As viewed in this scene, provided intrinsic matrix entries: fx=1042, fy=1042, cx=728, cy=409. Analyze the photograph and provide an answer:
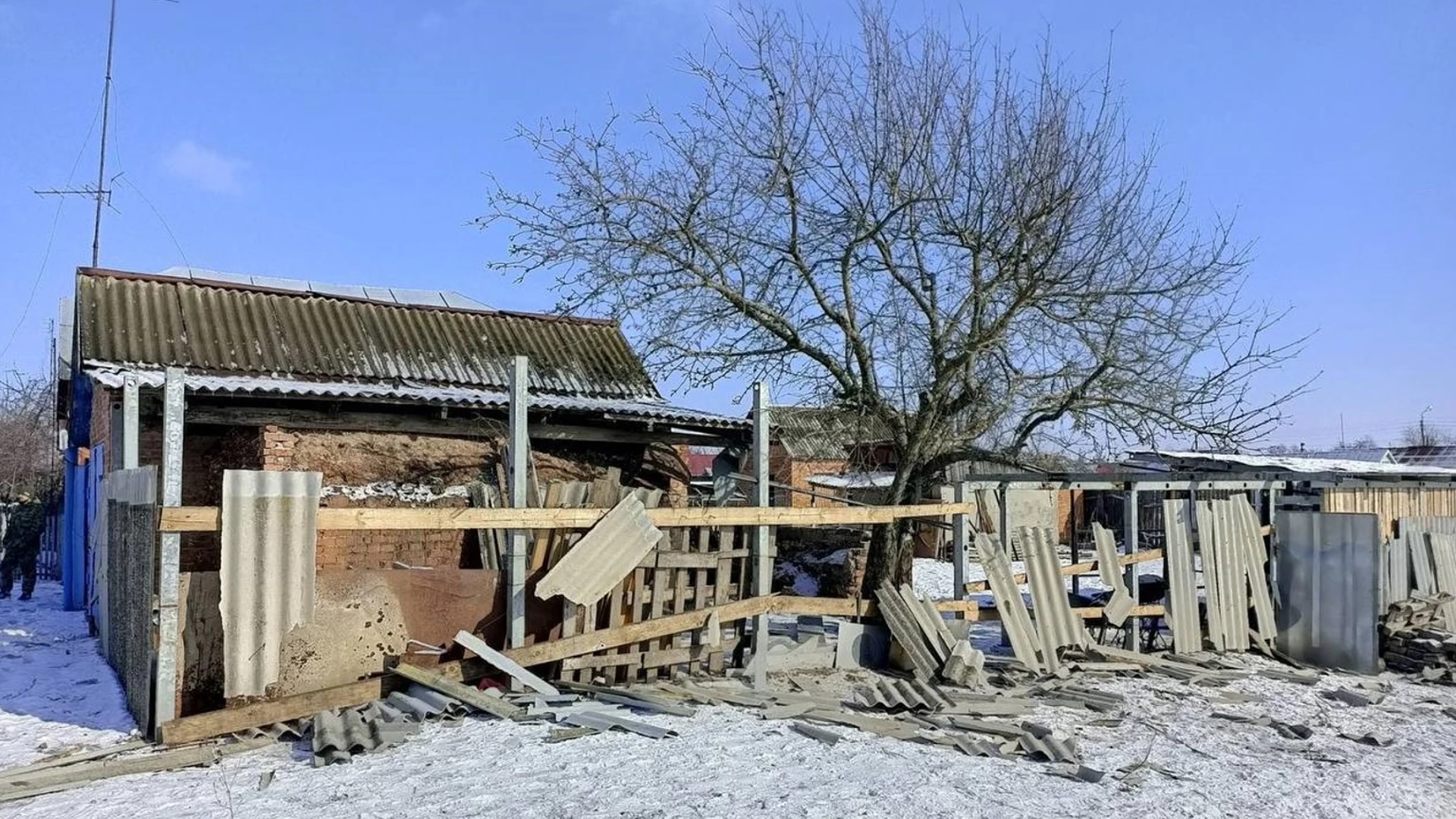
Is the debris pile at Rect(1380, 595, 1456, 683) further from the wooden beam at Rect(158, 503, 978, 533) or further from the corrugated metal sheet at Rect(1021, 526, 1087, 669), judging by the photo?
the wooden beam at Rect(158, 503, 978, 533)

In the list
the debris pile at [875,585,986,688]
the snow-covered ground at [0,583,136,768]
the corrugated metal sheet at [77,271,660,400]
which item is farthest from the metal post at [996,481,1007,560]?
the snow-covered ground at [0,583,136,768]

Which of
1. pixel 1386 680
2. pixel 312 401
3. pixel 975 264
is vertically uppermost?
pixel 975 264

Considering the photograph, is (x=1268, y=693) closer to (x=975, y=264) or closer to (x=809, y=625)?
(x=809, y=625)

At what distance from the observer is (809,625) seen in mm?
9859

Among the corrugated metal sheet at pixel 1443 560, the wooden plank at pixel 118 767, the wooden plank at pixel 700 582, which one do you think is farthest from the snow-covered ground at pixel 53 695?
the corrugated metal sheet at pixel 1443 560

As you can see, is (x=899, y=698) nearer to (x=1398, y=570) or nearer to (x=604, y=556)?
(x=604, y=556)

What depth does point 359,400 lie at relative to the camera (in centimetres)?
1052

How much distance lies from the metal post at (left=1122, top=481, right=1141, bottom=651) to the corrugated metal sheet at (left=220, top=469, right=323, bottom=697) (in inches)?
305

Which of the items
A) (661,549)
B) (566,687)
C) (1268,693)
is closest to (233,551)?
(566,687)

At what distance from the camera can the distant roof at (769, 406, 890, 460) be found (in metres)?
11.4

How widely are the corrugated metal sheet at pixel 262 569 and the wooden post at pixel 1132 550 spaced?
7823 millimetres

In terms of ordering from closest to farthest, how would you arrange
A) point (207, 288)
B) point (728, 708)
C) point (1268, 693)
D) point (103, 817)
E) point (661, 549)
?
1. point (103, 817)
2. point (728, 708)
3. point (661, 549)
4. point (1268, 693)
5. point (207, 288)

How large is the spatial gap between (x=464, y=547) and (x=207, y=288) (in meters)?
5.19

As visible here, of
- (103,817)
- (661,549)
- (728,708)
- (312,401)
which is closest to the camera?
(103,817)
